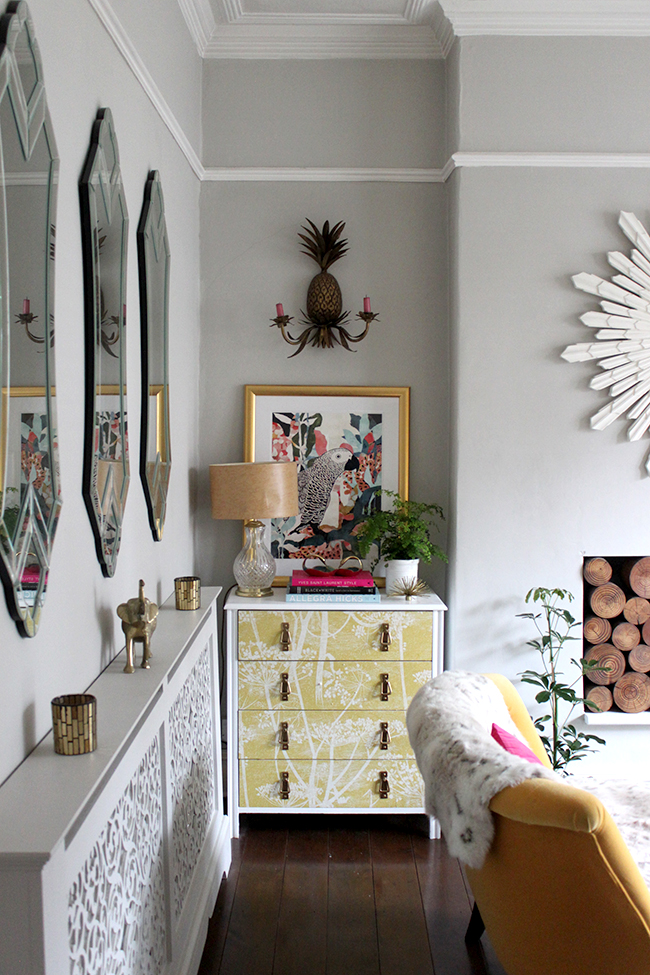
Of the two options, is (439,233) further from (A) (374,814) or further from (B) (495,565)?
(A) (374,814)

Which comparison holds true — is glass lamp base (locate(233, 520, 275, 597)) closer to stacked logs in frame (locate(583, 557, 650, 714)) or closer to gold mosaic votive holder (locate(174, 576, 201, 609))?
gold mosaic votive holder (locate(174, 576, 201, 609))

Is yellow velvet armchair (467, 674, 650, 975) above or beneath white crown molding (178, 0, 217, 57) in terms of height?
beneath

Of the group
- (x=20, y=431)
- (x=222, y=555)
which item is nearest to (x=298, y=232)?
(x=222, y=555)

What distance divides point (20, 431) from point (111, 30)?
1122 millimetres

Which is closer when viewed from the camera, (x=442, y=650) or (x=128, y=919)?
(x=128, y=919)

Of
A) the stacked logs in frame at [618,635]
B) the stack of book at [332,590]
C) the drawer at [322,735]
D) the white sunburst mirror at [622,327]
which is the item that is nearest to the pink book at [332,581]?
the stack of book at [332,590]

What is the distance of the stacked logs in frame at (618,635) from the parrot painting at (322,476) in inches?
41.0

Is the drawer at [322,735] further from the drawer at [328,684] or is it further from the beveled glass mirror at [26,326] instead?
the beveled glass mirror at [26,326]

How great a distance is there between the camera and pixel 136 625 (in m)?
1.72

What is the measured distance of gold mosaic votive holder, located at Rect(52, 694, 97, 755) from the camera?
4.16ft

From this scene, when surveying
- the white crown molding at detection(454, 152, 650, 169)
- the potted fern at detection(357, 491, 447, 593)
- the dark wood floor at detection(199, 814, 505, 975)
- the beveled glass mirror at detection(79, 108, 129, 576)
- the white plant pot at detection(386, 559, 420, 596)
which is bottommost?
the dark wood floor at detection(199, 814, 505, 975)

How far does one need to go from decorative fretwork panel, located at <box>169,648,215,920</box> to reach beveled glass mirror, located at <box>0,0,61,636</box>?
2.50 feet

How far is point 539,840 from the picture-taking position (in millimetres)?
1396

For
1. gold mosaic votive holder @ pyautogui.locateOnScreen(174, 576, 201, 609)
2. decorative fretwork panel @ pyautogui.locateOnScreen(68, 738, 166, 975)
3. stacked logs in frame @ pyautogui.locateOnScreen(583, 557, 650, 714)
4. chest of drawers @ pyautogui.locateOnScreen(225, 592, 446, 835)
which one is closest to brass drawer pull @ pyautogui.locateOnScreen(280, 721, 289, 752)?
chest of drawers @ pyautogui.locateOnScreen(225, 592, 446, 835)
